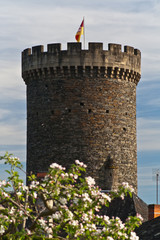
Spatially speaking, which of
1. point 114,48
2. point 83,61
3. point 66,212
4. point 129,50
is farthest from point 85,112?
point 66,212

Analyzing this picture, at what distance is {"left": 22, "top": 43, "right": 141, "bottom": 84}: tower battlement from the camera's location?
150 ft

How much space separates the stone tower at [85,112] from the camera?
1766 inches

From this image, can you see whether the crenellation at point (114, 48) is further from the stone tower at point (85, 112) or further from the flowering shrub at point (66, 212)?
the flowering shrub at point (66, 212)

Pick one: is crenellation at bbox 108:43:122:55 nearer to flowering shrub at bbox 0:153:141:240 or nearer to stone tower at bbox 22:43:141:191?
stone tower at bbox 22:43:141:191

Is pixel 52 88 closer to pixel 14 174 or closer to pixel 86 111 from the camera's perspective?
pixel 86 111

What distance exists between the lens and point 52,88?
150 feet

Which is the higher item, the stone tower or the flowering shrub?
the stone tower

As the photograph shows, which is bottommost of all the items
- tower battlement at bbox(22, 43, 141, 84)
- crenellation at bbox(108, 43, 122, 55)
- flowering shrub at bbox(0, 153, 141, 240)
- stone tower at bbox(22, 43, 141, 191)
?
flowering shrub at bbox(0, 153, 141, 240)

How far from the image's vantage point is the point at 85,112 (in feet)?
148

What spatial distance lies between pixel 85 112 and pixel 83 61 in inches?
145

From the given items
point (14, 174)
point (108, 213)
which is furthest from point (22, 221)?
point (108, 213)

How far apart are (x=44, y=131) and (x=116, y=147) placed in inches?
204

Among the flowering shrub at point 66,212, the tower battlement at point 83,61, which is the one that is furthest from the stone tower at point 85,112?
the flowering shrub at point 66,212

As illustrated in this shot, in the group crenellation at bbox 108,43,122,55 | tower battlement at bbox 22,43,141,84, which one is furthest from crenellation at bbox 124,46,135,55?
crenellation at bbox 108,43,122,55
